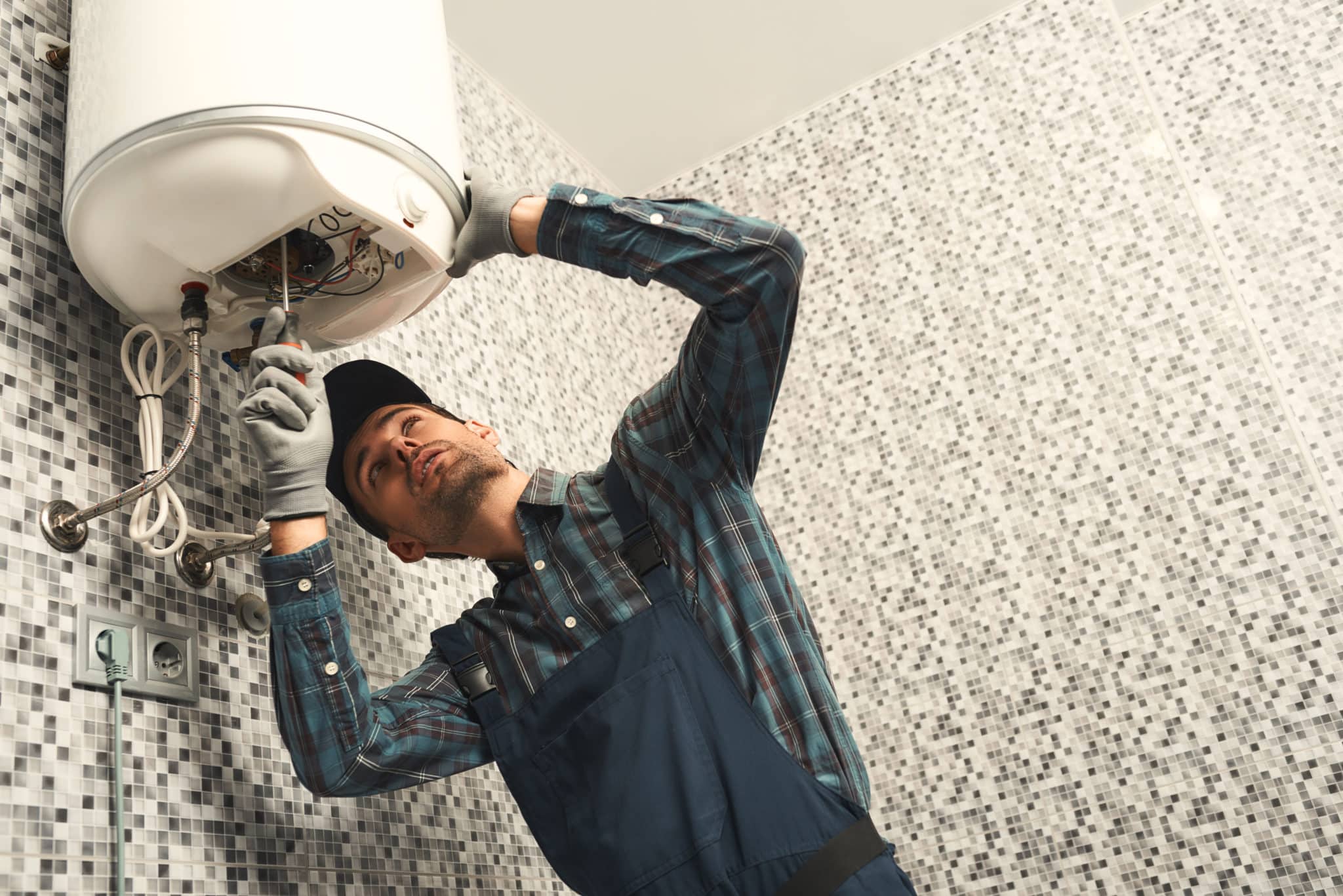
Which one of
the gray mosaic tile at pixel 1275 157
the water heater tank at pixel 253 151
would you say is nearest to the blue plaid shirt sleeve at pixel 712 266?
the water heater tank at pixel 253 151

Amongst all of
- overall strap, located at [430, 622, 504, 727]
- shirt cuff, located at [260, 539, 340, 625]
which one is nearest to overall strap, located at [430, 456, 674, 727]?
overall strap, located at [430, 622, 504, 727]

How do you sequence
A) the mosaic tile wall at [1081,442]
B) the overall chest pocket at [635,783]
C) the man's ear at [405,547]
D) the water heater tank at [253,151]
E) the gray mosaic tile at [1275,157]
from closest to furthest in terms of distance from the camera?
the water heater tank at [253,151]
the overall chest pocket at [635,783]
the man's ear at [405,547]
the mosaic tile wall at [1081,442]
the gray mosaic tile at [1275,157]

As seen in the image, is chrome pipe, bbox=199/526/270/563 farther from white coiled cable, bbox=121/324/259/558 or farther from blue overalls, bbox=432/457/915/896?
blue overalls, bbox=432/457/915/896

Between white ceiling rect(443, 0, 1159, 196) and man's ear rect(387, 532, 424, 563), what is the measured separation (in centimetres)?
123

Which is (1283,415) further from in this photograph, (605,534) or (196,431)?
(196,431)

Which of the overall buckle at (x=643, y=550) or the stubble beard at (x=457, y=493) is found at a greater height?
the stubble beard at (x=457, y=493)

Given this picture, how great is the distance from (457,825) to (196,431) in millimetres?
592

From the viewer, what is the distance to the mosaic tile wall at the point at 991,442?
1200 mm

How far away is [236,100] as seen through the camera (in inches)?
37.2

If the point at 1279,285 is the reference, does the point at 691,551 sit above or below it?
below

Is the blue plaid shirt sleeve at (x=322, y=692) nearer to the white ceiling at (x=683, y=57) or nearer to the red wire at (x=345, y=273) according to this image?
the red wire at (x=345, y=273)

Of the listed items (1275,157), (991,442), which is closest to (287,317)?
(991,442)

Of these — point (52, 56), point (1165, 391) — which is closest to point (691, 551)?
point (52, 56)

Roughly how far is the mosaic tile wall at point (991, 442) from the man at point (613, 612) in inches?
6.4
